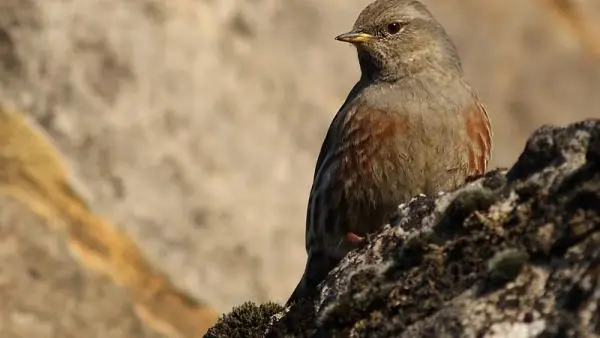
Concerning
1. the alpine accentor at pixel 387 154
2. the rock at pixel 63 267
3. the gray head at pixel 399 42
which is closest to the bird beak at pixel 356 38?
the gray head at pixel 399 42

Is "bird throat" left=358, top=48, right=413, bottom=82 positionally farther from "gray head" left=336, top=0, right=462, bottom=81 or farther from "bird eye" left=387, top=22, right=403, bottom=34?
"bird eye" left=387, top=22, right=403, bottom=34

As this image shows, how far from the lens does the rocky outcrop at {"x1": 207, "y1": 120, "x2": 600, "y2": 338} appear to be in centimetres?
457

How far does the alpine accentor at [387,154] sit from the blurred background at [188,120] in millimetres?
8340

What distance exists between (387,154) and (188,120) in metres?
10.7

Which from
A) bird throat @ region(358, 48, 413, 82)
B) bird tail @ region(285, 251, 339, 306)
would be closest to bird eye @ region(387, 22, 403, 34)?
bird throat @ region(358, 48, 413, 82)

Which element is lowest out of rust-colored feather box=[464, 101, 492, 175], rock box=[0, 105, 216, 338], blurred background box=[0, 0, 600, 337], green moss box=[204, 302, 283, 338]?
green moss box=[204, 302, 283, 338]

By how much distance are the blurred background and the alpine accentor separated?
8340 millimetres

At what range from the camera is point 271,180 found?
59.9 feet

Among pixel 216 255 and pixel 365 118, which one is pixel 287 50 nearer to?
pixel 216 255

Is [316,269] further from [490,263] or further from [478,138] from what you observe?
[490,263]

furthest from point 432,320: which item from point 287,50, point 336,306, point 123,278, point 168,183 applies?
point 287,50

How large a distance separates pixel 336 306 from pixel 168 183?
12059 millimetres

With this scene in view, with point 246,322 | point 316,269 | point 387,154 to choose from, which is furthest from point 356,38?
point 246,322

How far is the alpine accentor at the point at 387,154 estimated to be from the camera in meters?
7.26
